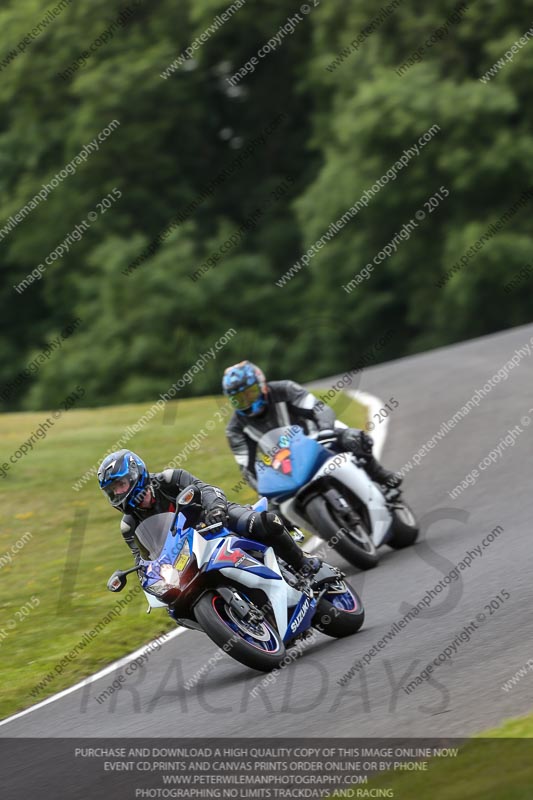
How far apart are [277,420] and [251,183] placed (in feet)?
129

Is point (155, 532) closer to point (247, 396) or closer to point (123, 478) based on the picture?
point (123, 478)

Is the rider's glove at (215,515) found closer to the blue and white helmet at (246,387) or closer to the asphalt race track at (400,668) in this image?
the asphalt race track at (400,668)

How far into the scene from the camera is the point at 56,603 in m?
13.0

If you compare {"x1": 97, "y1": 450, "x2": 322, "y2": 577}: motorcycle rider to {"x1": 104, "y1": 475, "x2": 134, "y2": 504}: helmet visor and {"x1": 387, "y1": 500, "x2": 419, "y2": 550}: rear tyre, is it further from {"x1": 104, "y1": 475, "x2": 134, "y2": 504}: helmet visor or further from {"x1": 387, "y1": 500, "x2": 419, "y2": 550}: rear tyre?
{"x1": 387, "y1": 500, "x2": 419, "y2": 550}: rear tyre

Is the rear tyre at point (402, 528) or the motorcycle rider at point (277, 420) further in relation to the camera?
the rear tyre at point (402, 528)

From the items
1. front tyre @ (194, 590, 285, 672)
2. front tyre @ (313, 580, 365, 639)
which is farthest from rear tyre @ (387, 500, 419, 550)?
front tyre @ (194, 590, 285, 672)

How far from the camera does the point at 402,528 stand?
11.2 m

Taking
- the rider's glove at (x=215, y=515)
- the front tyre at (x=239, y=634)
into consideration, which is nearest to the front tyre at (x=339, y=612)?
the front tyre at (x=239, y=634)

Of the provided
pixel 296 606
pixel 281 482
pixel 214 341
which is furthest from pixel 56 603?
pixel 214 341

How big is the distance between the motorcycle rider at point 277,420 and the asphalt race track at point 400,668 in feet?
3.38

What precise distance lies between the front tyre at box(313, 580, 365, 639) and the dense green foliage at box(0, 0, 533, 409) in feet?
85.7

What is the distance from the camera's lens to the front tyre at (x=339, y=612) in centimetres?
860

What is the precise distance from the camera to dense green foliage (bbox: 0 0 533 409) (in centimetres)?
3556
